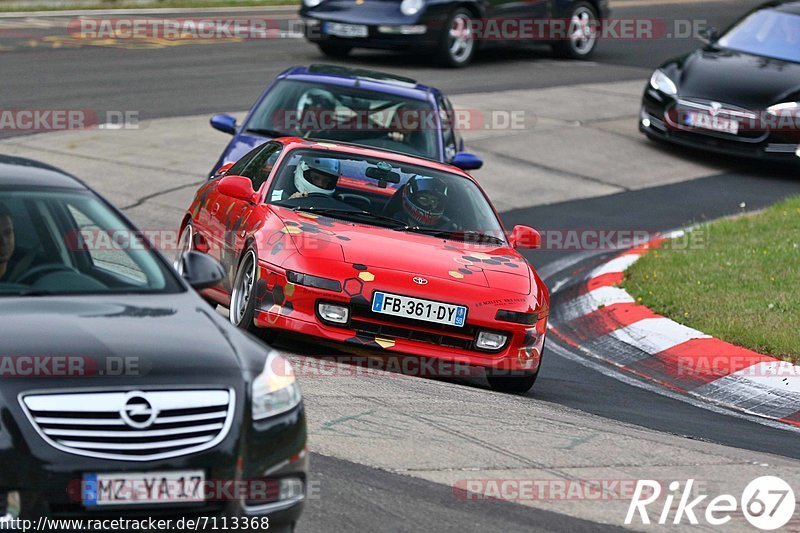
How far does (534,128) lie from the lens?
60.0ft

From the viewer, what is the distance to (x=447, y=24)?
70.6 feet

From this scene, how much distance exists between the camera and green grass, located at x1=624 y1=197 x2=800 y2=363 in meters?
9.96

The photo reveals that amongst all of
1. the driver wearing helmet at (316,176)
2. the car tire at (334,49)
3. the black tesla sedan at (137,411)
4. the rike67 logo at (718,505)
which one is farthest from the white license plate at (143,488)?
the car tire at (334,49)

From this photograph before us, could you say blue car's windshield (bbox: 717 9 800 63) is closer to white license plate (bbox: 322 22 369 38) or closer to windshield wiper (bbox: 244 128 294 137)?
white license plate (bbox: 322 22 369 38)

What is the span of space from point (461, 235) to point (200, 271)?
3581mm

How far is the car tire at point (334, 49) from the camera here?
21469 mm

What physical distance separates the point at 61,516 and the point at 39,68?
613 inches

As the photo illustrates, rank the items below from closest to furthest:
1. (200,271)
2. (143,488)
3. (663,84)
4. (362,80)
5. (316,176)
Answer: (143,488), (200,271), (316,176), (362,80), (663,84)

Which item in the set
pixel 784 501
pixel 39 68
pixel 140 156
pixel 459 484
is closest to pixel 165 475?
pixel 459 484

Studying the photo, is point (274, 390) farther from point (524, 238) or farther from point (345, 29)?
point (345, 29)

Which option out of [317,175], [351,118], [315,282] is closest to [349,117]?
[351,118]

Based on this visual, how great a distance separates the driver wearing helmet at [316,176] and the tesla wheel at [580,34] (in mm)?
14989

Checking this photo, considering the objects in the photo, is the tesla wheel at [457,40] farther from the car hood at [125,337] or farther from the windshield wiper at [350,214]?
the car hood at [125,337]

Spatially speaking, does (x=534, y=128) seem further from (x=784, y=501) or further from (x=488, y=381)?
(x=784, y=501)
